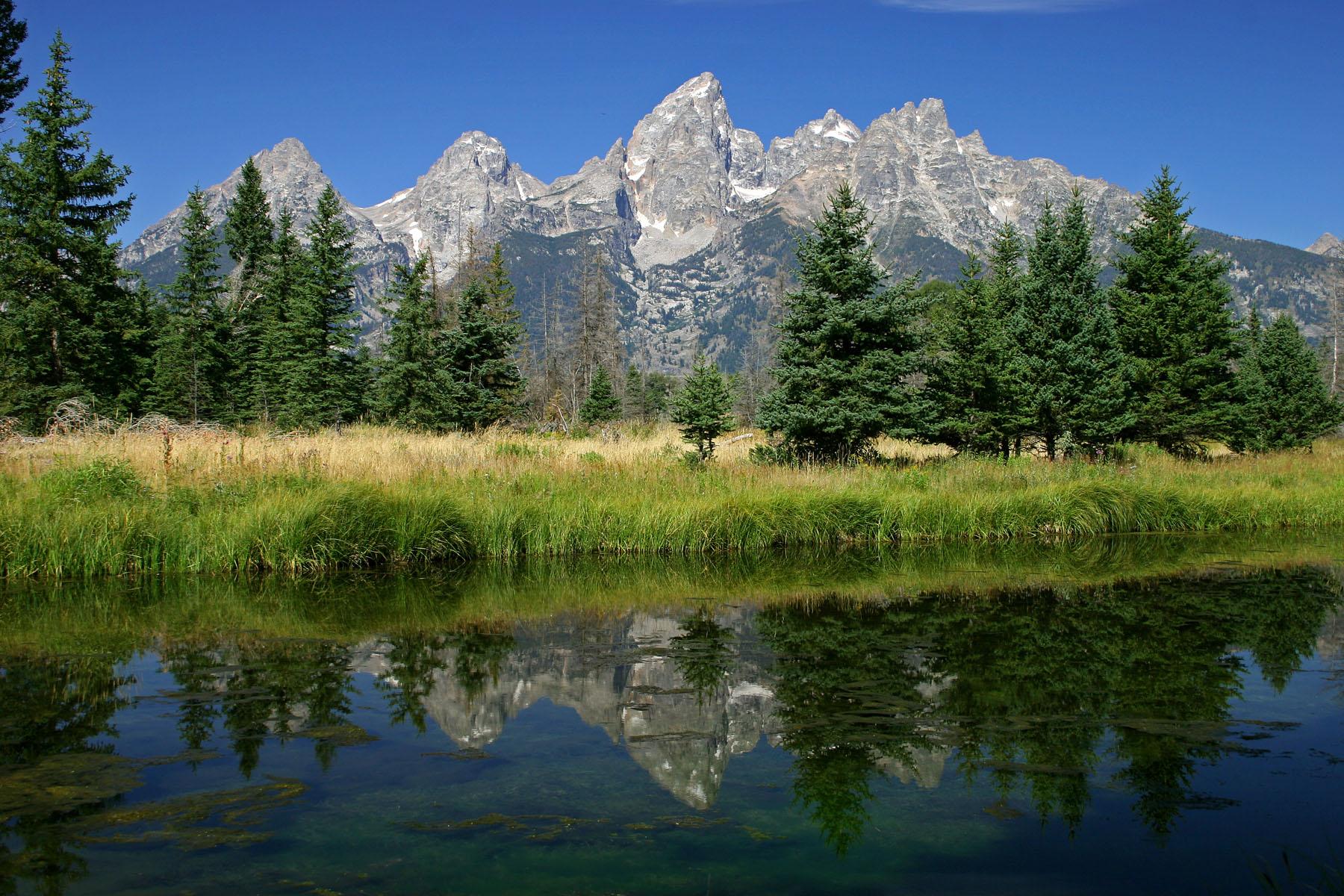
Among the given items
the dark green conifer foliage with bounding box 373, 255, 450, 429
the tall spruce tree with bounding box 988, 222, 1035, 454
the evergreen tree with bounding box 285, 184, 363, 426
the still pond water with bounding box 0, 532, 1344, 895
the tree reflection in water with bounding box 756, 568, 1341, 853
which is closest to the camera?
the still pond water with bounding box 0, 532, 1344, 895

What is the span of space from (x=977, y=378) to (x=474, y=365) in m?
14.7

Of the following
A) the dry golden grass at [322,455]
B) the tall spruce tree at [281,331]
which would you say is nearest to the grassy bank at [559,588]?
the dry golden grass at [322,455]

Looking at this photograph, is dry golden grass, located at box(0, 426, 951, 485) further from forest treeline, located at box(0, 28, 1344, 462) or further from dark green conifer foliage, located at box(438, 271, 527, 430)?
dark green conifer foliage, located at box(438, 271, 527, 430)

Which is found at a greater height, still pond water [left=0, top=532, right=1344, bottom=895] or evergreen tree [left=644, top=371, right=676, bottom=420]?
evergreen tree [left=644, top=371, right=676, bottom=420]

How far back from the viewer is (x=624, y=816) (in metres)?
4.07

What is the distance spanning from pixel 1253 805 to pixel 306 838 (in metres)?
→ 4.55

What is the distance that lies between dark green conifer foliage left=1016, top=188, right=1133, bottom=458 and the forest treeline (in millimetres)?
57

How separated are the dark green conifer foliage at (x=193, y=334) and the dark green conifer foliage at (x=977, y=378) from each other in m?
26.5

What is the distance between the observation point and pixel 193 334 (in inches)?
1315

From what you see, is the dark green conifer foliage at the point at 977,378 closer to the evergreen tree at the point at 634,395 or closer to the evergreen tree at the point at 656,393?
the evergreen tree at the point at 656,393

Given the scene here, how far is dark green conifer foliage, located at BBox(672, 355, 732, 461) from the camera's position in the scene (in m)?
22.1

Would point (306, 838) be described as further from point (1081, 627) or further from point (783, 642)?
point (1081, 627)

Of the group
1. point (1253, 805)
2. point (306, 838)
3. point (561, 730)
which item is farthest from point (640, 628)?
point (1253, 805)

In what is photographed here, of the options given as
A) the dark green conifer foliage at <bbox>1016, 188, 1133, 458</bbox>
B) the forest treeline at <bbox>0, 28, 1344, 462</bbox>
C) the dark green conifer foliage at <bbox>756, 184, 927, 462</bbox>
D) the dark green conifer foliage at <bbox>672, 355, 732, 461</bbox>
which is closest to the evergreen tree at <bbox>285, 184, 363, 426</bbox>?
the forest treeline at <bbox>0, 28, 1344, 462</bbox>
